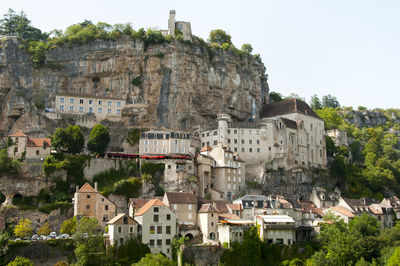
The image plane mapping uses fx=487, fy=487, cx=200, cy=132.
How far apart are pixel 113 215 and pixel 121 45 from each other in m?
36.3

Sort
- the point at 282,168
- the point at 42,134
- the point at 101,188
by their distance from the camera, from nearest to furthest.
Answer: the point at 101,188, the point at 42,134, the point at 282,168

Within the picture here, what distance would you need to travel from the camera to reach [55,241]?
51.9 metres

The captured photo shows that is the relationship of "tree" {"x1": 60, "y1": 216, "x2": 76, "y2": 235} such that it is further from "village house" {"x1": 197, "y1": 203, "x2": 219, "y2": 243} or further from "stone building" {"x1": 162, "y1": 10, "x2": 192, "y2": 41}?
"stone building" {"x1": 162, "y1": 10, "x2": 192, "y2": 41}

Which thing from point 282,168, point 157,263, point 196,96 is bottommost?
point 157,263

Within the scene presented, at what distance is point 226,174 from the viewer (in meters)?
73.3

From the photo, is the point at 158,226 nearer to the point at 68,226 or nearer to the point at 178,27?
the point at 68,226

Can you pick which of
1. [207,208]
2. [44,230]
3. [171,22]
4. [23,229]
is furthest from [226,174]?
[171,22]

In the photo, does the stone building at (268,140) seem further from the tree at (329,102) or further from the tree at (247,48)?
the tree at (329,102)

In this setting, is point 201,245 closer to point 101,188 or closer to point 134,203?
point 134,203

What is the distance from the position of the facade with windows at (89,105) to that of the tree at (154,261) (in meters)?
34.9

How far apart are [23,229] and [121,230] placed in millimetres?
11674

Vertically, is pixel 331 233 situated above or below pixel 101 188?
below

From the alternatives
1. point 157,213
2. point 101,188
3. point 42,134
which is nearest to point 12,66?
point 42,134

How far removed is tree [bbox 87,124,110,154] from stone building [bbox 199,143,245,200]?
15.2 m
